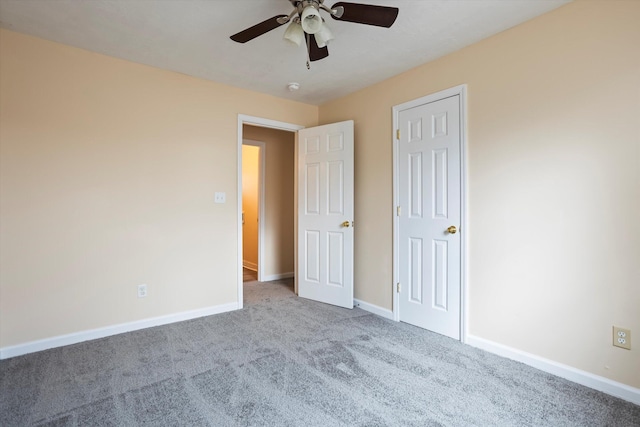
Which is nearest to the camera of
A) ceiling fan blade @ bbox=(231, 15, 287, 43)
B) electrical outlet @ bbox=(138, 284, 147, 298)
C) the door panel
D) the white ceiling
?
ceiling fan blade @ bbox=(231, 15, 287, 43)

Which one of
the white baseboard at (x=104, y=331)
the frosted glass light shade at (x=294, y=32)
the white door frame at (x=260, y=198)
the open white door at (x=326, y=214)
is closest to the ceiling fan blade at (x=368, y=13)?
the frosted glass light shade at (x=294, y=32)

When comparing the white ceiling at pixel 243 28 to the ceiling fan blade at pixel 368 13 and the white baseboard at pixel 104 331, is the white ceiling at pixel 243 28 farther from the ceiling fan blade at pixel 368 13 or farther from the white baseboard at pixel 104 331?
the white baseboard at pixel 104 331

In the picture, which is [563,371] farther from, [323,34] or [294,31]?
[294,31]

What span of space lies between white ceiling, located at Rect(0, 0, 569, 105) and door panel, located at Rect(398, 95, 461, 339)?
547 millimetres

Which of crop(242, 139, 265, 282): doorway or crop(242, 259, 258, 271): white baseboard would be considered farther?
crop(242, 259, 258, 271): white baseboard

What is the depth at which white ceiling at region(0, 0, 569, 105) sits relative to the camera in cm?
198

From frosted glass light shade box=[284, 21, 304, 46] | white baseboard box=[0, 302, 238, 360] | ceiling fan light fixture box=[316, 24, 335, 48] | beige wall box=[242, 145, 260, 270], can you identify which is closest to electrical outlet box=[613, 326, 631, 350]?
ceiling fan light fixture box=[316, 24, 335, 48]

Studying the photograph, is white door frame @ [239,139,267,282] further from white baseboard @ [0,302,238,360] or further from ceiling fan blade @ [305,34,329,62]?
ceiling fan blade @ [305,34,329,62]

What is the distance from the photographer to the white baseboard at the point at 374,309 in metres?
3.13

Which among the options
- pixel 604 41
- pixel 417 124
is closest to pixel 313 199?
pixel 417 124

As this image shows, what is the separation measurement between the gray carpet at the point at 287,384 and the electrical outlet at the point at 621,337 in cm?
31

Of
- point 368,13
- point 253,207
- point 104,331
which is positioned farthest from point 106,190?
point 253,207

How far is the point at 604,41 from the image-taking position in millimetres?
1826

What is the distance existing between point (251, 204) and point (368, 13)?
13.5ft
